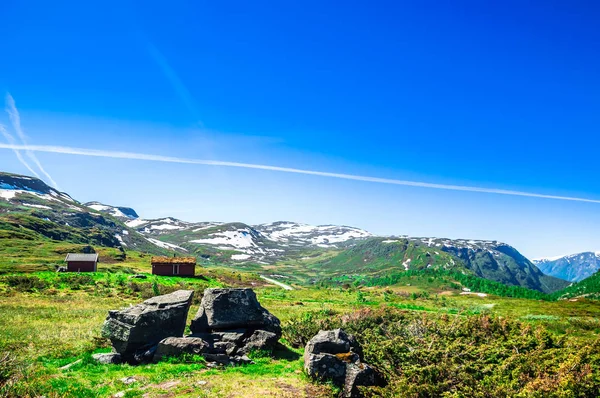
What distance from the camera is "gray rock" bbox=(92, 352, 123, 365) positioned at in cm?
2231

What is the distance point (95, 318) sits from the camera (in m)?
38.4

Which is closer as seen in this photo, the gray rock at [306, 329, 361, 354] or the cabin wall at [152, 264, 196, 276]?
the gray rock at [306, 329, 361, 354]

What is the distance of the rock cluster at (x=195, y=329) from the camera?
2326 cm

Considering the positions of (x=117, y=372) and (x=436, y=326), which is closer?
(x=117, y=372)

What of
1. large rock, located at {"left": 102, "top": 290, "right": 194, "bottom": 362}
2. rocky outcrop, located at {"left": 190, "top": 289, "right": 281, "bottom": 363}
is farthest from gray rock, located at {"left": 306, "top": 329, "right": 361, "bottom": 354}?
large rock, located at {"left": 102, "top": 290, "right": 194, "bottom": 362}

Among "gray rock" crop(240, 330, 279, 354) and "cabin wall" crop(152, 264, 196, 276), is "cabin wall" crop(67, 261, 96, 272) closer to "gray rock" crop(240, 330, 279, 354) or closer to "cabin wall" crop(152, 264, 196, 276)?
"cabin wall" crop(152, 264, 196, 276)

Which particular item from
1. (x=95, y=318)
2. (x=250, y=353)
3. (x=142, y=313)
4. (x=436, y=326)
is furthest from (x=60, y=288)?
(x=436, y=326)

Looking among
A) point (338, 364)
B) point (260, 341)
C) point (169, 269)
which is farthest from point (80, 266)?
point (338, 364)

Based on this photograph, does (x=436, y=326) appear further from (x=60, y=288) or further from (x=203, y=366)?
(x=60, y=288)

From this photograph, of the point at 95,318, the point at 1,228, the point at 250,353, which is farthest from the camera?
the point at 1,228

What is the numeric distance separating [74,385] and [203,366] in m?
6.79

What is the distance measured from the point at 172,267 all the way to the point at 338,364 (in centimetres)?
10269

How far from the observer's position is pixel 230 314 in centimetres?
2719

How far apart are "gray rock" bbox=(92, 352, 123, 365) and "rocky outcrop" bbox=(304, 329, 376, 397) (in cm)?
1187
